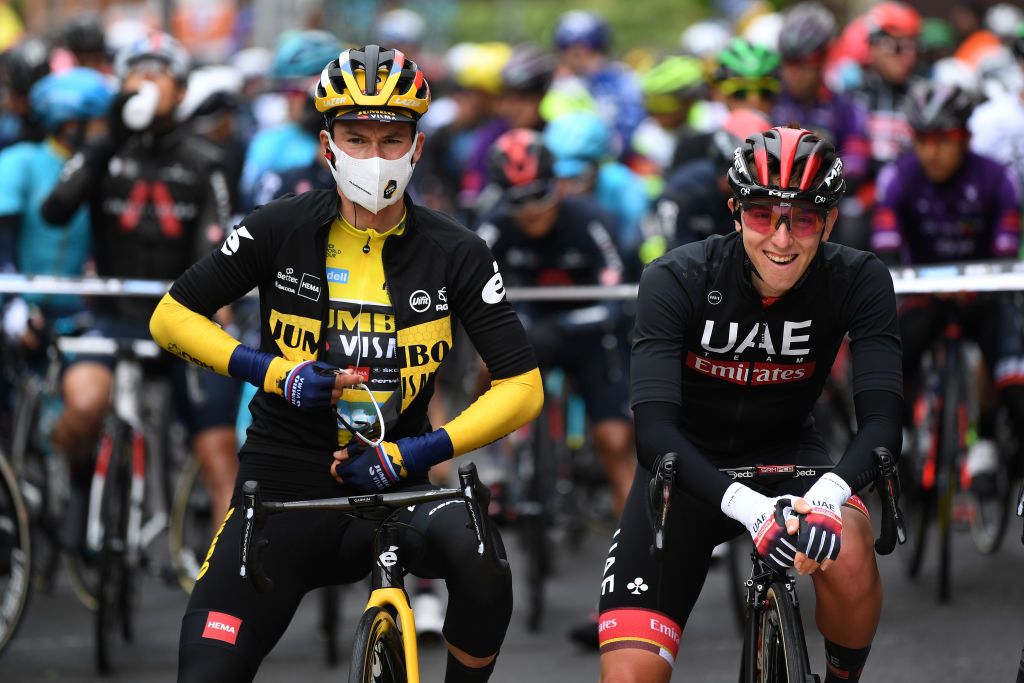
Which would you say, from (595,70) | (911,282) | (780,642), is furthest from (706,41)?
(780,642)

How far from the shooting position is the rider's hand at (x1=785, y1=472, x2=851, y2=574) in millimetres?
4434

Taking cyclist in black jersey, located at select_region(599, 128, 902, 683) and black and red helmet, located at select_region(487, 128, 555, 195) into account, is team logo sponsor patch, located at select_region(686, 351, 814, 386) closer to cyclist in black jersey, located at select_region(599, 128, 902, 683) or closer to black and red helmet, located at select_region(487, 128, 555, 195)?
cyclist in black jersey, located at select_region(599, 128, 902, 683)

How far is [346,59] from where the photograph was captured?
17.1 ft

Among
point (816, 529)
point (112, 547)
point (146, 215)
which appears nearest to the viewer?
point (816, 529)

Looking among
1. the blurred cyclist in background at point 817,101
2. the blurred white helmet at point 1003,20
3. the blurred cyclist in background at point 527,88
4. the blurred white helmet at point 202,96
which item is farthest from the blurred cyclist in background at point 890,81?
the blurred white helmet at point 202,96

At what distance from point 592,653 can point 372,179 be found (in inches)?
145

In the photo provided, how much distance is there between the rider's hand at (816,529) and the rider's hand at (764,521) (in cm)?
3

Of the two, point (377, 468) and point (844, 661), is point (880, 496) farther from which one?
point (377, 468)

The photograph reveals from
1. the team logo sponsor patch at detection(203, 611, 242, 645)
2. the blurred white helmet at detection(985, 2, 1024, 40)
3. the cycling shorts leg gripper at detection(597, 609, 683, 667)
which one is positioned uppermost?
the blurred white helmet at detection(985, 2, 1024, 40)

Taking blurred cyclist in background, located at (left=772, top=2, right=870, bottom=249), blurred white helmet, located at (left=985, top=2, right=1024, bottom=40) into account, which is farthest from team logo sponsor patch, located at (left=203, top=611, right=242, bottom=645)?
blurred white helmet, located at (left=985, top=2, right=1024, bottom=40)

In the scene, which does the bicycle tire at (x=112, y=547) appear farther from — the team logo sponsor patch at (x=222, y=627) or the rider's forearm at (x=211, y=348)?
the team logo sponsor patch at (x=222, y=627)

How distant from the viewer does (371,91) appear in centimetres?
507

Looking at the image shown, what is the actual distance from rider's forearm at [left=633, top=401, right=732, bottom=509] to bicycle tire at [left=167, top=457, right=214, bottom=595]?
452cm

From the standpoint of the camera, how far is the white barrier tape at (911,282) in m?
7.75
